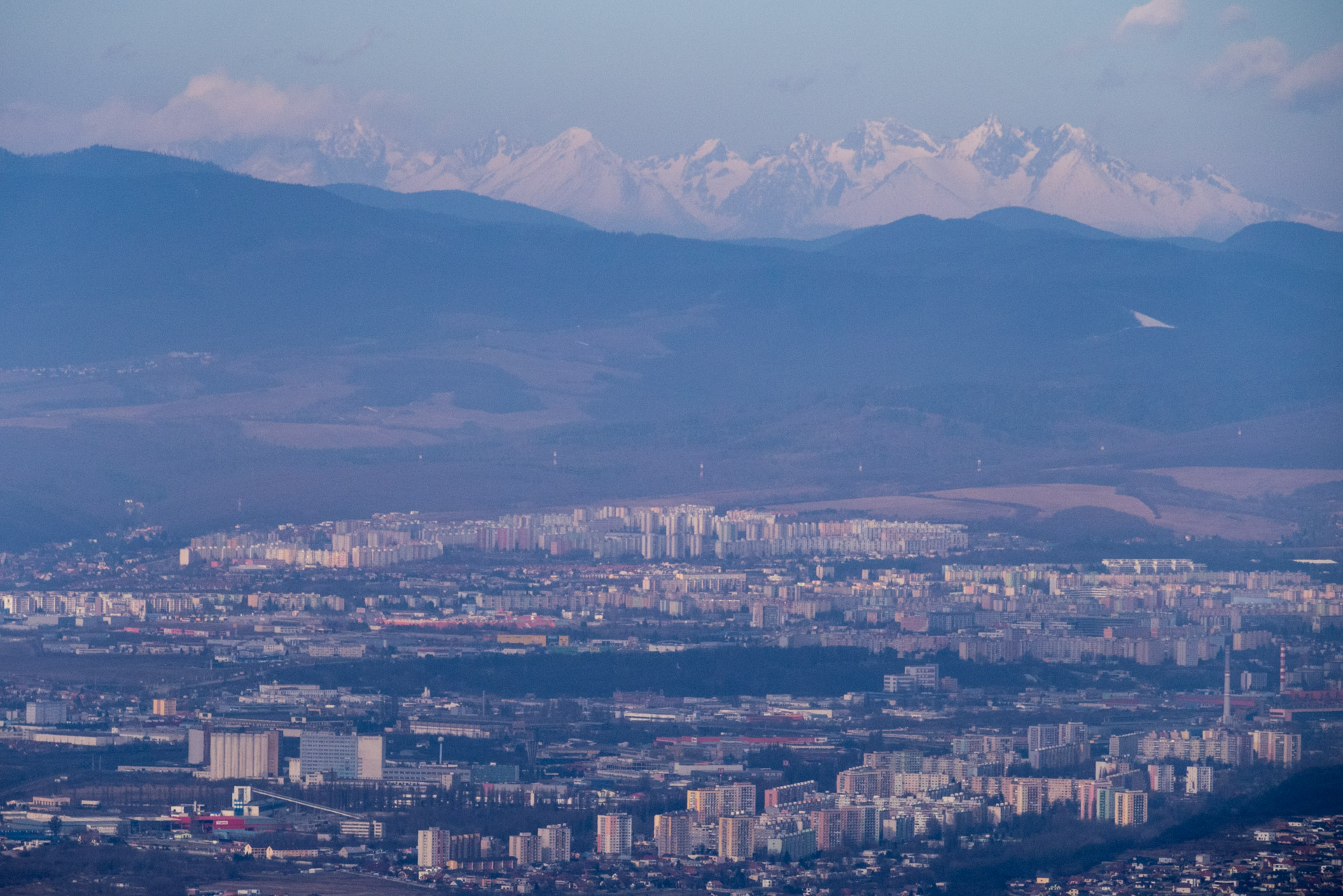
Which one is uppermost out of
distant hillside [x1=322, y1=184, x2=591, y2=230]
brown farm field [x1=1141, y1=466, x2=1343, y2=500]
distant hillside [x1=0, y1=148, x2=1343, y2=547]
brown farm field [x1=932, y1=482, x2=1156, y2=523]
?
distant hillside [x1=322, y1=184, x2=591, y2=230]

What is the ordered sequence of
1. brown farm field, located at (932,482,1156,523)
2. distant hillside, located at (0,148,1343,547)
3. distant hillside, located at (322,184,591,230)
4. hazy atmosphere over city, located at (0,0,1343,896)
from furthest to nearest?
distant hillside, located at (322,184,591,230) → distant hillside, located at (0,148,1343,547) → brown farm field, located at (932,482,1156,523) → hazy atmosphere over city, located at (0,0,1343,896)

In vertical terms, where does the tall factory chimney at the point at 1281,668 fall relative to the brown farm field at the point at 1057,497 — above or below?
below

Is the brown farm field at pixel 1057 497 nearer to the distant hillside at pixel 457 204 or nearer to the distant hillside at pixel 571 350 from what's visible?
the distant hillside at pixel 571 350

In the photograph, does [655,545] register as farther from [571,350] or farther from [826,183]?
[826,183]

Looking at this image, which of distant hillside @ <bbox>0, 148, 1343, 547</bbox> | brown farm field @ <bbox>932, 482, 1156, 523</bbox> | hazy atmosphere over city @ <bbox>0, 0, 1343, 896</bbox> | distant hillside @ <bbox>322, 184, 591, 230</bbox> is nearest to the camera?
hazy atmosphere over city @ <bbox>0, 0, 1343, 896</bbox>

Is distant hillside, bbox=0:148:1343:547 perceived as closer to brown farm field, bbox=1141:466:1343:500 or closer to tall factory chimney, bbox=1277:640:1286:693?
brown farm field, bbox=1141:466:1343:500

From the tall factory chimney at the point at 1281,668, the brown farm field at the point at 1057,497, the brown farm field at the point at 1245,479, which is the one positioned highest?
the brown farm field at the point at 1245,479

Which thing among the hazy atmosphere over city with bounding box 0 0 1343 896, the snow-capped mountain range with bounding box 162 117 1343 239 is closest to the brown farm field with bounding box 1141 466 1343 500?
the hazy atmosphere over city with bounding box 0 0 1343 896

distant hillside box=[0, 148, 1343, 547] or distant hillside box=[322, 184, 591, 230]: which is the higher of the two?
distant hillside box=[322, 184, 591, 230]

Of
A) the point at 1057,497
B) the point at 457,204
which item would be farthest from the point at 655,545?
the point at 457,204

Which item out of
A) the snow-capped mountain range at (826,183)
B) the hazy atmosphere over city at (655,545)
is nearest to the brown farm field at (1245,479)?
the hazy atmosphere over city at (655,545)

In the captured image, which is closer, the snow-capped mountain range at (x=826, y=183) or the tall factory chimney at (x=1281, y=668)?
the tall factory chimney at (x=1281, y=668)
